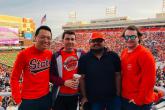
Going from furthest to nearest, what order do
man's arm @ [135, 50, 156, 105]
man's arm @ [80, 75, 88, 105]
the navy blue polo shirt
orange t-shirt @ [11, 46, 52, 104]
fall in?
man's arm @ [80, 75, 88, 105] → the navy blue polo shirt → orange t-shirt @ [11, 46, 52, 104] → man's arm @ [135, 50, 156, 105]

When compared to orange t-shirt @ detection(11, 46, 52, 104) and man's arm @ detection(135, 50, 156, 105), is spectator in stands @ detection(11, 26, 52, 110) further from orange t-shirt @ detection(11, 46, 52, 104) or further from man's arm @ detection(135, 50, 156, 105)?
man's arm @ detection(135, 50, 156, 105)

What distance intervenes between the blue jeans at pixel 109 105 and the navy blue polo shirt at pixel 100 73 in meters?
0.06

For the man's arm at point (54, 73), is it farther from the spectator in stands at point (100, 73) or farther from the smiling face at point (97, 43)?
the smiling face at point (97, 43)

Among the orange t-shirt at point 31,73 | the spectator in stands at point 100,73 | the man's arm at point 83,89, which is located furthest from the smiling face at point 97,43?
the orange t-shirt at point 31,73

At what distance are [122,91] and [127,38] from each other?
0.65 metres

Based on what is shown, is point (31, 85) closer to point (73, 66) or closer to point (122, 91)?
point (73, 66)

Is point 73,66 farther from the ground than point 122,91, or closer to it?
farther from the ground

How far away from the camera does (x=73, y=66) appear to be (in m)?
3.79

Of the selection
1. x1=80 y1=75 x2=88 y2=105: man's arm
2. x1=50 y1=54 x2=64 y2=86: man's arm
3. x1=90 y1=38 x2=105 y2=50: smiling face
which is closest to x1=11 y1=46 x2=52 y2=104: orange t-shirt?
x1=50 y1=54 x2=64 y2=86: man's arm

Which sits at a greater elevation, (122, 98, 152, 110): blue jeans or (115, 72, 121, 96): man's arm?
(115, 72, 121, 96): man's arm

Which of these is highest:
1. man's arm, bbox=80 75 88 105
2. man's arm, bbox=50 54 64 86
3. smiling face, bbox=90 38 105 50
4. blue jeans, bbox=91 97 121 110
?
smiling face, bbox=90 38 105 50

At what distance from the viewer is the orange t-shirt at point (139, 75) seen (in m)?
3.31

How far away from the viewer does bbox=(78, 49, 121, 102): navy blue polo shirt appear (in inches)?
141

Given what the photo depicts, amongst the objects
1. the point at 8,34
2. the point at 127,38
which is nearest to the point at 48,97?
the point at 127,38
